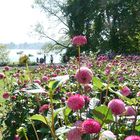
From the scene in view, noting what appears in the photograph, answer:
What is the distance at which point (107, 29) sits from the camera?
121 feet

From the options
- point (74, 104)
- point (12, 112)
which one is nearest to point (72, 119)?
point (74, 104)

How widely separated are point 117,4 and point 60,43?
8.16 m

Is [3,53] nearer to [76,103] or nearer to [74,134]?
[76,103]

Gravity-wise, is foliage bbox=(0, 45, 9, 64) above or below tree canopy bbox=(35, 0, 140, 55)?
below

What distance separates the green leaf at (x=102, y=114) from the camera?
6.19 ft

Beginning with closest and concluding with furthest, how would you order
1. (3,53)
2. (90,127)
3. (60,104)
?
1. (90,127)
2. (60,104)
3. (3,53)

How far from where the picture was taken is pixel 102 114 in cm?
190

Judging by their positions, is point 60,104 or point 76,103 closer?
point 76,103

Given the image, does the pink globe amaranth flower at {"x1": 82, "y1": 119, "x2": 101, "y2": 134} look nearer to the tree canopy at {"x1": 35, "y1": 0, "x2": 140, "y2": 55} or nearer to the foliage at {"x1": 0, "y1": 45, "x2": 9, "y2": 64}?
the tree canopy at {"x1": 35, "y1": 0, "x2": 140, "y2": 55}

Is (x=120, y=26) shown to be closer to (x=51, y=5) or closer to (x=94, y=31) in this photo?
(x=94, y=31)

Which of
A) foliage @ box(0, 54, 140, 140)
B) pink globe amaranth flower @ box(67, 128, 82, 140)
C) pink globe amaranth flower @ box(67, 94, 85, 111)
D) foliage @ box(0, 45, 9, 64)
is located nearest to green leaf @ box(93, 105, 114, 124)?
foliage @ box(0, 54, 140, 140)

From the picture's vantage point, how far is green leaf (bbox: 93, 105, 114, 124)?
1.89 meters

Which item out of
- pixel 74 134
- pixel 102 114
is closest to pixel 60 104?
pixel 102 114

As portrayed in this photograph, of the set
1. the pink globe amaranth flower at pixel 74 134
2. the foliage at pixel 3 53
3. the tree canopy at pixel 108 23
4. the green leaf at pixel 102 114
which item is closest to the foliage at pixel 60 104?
the green leaf at pixel 102 114
